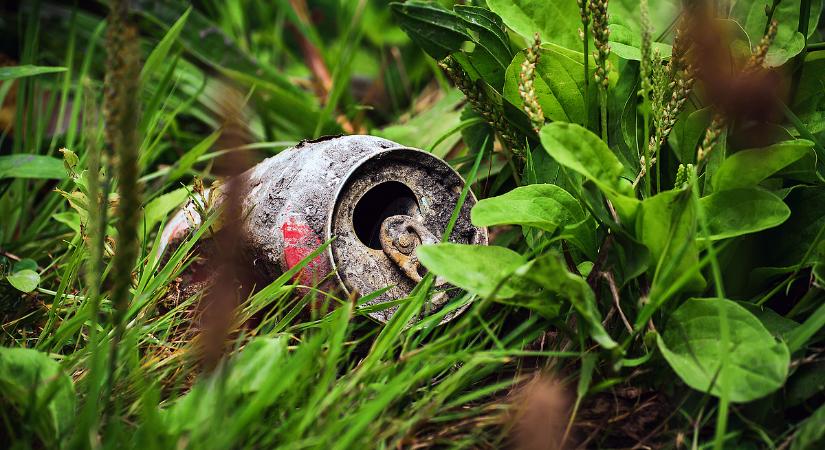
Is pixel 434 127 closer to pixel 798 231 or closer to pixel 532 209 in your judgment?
pixel 532 209

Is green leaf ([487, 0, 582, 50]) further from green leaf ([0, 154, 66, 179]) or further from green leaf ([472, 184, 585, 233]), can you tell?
green leaf ([0, 154, 66, 179])

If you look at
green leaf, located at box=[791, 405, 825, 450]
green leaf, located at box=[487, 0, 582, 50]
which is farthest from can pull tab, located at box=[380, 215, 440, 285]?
green leaf, located at box=[791, 405, 825, 450]

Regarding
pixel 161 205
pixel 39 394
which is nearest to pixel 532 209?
pixel 39 394

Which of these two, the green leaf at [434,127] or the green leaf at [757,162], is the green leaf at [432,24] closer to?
the green leaf at [434,127]

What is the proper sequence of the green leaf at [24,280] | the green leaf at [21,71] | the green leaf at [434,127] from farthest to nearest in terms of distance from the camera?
the green leaf at [434,127] → the green leaf at [21,71] → the green leaf at [24,280]

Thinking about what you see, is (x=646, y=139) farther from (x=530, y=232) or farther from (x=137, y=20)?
(x=137, y=20)

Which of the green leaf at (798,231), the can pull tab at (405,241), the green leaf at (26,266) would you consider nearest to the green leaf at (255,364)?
the can pull tab at (405,241)
